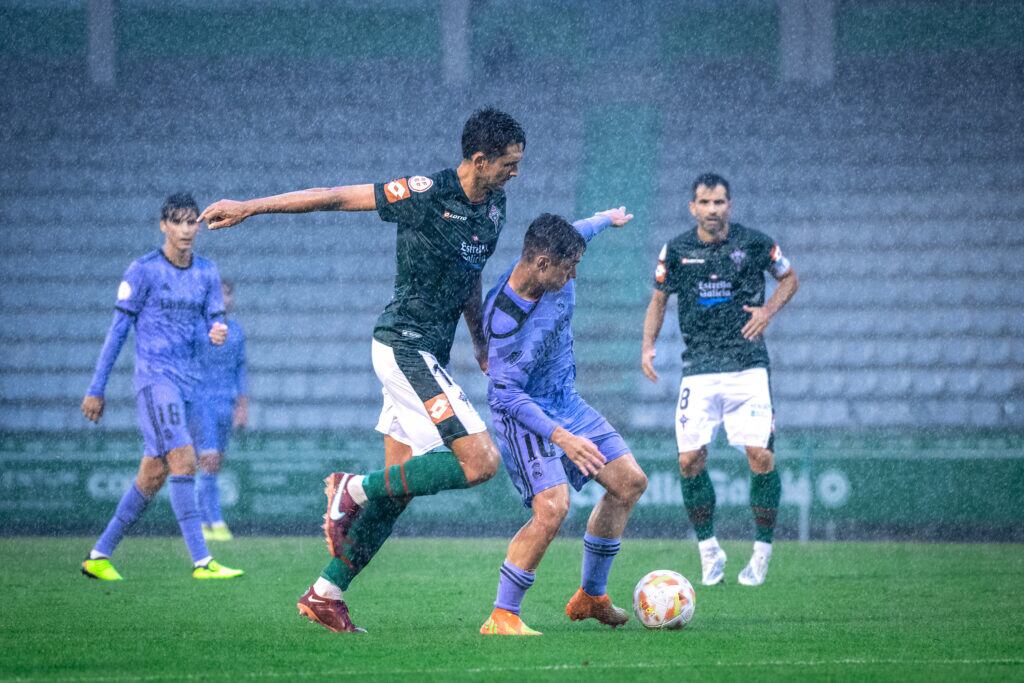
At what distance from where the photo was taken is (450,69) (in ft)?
54.9

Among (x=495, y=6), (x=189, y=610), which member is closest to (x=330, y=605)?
(x=189, y=610)

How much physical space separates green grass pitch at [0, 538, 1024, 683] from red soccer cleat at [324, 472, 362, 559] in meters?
0.34

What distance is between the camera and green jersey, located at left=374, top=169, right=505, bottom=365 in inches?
206

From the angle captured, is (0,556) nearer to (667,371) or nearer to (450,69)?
(667,371)

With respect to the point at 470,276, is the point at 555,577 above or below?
below

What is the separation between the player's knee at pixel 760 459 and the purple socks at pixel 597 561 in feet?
7.59

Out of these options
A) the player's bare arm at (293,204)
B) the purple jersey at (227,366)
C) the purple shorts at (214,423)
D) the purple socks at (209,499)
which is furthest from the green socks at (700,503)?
the purple jersey at (227,366)

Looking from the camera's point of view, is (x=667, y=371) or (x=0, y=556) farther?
(x=667, y=371)

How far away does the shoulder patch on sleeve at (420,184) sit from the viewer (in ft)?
17.0

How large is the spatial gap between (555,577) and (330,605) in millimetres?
2703

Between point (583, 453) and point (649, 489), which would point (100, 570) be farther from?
point (649, 489)

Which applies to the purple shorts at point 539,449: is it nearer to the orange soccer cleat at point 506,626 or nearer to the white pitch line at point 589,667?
the orange soccer cleat at point 506,626

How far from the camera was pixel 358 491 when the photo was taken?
5305mm

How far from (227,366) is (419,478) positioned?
6431 mm
